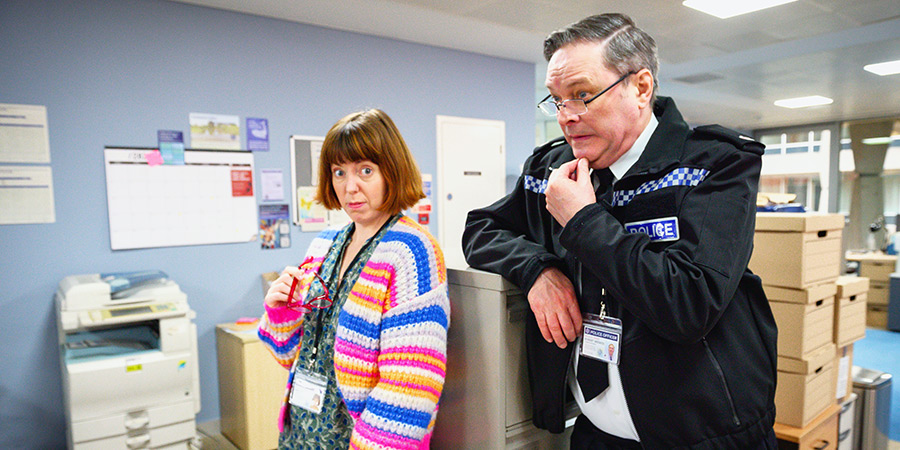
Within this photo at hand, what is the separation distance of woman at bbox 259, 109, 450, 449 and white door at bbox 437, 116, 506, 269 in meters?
2.99

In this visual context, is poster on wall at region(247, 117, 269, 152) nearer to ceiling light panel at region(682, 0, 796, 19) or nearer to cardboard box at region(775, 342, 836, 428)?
ceiling light panel at region(682, 0, 796, 19)

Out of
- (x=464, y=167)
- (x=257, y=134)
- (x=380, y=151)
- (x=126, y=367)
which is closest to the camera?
(x=380, y=151)

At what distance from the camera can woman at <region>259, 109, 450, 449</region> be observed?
42.4 inches

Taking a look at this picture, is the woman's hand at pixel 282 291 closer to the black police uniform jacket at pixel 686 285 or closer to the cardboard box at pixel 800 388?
the black police uniform jacket at pixel 686 285

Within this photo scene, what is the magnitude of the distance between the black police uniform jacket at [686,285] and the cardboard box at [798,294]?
1.05 meters

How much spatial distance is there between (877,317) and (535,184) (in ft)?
23.6

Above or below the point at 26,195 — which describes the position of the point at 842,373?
below

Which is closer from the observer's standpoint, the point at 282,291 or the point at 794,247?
the point at 282,291

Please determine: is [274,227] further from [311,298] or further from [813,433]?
[813,433]

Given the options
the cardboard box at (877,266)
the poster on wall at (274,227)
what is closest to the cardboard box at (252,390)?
the poster on wall at (274,227)

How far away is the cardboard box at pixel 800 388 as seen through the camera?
1887 mm

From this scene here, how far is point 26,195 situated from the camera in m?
2.82

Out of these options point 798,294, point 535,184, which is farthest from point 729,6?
point 535,184

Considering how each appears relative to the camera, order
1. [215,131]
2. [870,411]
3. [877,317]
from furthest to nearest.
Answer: [877,317] → [215,131] → [870,411]
